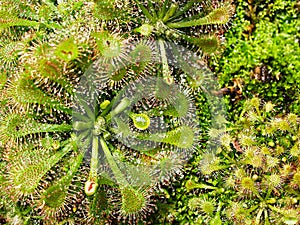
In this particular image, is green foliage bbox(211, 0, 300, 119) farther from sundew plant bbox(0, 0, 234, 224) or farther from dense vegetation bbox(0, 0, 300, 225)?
sundew plant bbox(0, 0, 234, 224)

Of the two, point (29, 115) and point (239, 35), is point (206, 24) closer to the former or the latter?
point (239, 35)

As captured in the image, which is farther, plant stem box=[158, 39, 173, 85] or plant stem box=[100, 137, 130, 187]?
plant stem box=[158, 39, 173, 85]

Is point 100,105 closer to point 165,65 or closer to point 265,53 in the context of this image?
point 165,65

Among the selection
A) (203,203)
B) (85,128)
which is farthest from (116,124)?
(203,203)

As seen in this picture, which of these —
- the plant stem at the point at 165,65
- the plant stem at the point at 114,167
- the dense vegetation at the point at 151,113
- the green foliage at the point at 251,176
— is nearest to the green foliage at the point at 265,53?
the dense vegetation at the point at 151,113

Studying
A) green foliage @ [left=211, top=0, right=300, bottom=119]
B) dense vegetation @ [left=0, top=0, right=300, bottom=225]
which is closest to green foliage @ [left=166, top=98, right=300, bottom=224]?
dense vegetation @ [left=0, top=0, right=300, bottom=225]

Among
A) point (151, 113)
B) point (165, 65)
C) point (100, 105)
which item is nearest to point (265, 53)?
point (165, 65)

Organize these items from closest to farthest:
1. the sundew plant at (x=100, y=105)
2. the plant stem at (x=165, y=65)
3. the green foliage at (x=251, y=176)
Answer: the sundew plant at (x=100, y=105) → the plant stem at (x=165, y=65) → the green foliage at (x=251, y=176)

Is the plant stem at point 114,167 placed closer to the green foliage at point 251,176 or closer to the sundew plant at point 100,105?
the sundew plant at point 100,105

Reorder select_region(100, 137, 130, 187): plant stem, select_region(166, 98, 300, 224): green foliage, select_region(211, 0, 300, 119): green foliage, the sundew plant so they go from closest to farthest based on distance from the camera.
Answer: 1. the sundew plant
2. select_region(100, 137, 130, 187): plant stem
3. select_region(166, 98, 300, 224): green foliage
4. select_region(211, 0, 300, 119): green foliage

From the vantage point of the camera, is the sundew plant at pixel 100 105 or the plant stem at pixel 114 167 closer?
the sundew plant at pixel 100 105
